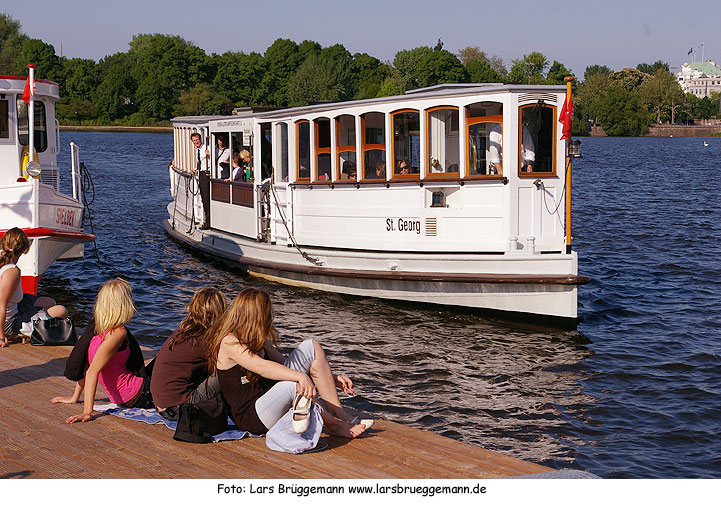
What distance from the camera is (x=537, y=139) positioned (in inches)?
611

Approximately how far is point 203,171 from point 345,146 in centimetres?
637

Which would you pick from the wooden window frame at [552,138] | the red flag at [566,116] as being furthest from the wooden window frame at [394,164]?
the red flag at [566,116]

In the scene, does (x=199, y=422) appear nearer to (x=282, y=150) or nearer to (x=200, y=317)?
(x=200, y=317)

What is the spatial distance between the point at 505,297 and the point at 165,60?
5864 inches

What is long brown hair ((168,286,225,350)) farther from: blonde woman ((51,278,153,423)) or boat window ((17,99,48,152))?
boat window ((17,99,48,152))

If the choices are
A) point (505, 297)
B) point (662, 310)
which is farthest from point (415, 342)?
point (662, 310)

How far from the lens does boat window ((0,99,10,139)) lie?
18.5m

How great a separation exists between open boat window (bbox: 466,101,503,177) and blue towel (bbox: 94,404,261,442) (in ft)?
28.9

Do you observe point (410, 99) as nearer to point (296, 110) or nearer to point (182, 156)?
point (296, 110)

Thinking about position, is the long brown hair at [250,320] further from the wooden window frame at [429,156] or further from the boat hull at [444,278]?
the wooden window frame at [429,156]

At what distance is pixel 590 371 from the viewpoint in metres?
13.6

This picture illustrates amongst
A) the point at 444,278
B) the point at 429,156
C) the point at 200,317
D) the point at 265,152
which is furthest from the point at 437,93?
the point at 200,317

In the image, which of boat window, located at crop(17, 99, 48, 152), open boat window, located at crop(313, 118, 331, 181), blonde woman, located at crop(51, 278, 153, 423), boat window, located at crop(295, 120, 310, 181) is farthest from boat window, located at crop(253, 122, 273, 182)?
blonde woman, located at crop(51, 278, 153, 423)

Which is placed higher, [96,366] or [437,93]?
[437,93]
